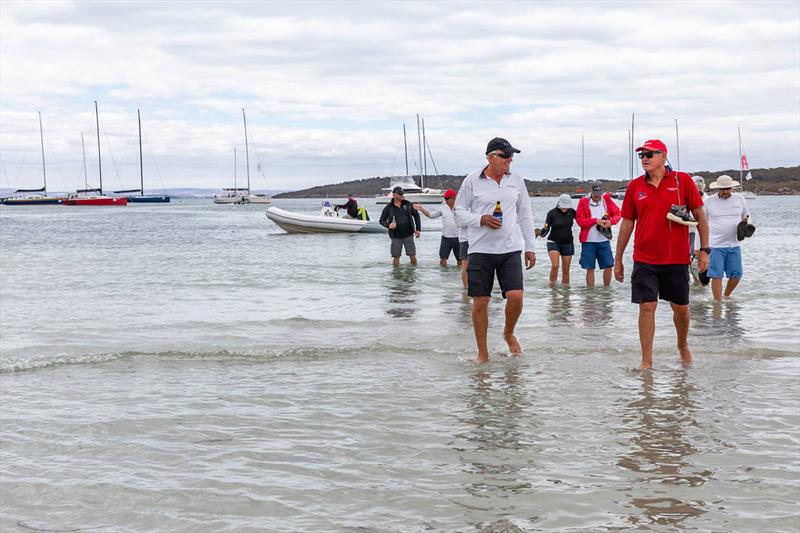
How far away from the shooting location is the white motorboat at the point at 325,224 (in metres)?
34.8

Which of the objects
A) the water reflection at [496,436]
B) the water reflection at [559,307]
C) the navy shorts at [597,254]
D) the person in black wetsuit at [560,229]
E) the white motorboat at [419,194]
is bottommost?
the water reflection at [496,436]

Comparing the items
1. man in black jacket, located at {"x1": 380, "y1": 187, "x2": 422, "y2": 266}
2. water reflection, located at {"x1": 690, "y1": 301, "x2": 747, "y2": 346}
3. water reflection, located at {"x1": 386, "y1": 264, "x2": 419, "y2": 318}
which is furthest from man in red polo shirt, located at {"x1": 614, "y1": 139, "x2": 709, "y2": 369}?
man in black jacket, located at {"x1": 380, "y1": 187, "x2": 422, "y2": 266}

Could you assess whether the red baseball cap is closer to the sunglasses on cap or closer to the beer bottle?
the sunglasses on cap

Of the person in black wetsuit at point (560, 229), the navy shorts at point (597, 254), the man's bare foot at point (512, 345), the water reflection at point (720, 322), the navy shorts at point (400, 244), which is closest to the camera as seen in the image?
the man's bare foot at point (512, 345)

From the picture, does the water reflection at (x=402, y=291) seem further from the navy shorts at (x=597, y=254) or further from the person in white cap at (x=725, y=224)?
the person in white cap at (x=725, y=224)

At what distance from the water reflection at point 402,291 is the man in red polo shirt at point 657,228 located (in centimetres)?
455

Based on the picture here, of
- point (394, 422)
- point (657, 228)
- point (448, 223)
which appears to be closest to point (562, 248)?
point (448, 223)

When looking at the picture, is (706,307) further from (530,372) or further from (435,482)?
(435,482)

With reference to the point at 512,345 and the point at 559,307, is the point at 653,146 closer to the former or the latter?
the point at 512,345

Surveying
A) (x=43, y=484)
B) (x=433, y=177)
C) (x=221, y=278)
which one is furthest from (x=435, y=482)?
(x=433, y=177)

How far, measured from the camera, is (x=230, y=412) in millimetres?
5941

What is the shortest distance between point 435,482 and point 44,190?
438 ft

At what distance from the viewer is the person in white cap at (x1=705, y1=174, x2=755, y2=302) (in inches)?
443

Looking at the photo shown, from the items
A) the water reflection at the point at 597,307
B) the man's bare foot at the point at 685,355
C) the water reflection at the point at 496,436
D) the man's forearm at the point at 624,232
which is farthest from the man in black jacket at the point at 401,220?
the water reflection at the point at 496,436
